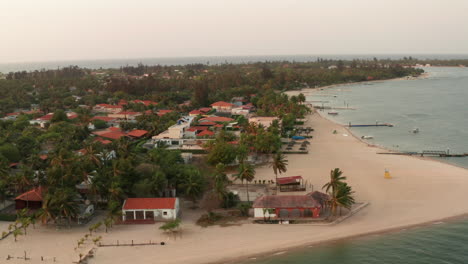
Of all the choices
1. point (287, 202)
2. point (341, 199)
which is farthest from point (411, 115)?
point (287, 202)

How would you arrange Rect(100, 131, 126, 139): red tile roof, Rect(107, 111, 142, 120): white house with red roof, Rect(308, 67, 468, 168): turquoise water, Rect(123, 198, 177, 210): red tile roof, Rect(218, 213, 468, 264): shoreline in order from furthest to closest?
Rect(107, 111, 142, 120): white house with red roof, Rect(308, 67, 468, 168): turquoise water, Rect(100, 131, 126, 139): red tile roof, Rect(123, 198, 177, 210): red tile roof, Rect(218, 213, 468, 264): shoreline

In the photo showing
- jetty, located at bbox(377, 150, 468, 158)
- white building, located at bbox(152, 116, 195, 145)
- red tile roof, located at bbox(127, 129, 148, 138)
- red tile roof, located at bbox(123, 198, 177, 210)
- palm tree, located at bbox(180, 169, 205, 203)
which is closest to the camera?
red tile roof, located at bbox(123, 198, 177, 210)

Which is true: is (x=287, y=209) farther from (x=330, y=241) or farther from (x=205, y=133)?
(x=205, y=133)

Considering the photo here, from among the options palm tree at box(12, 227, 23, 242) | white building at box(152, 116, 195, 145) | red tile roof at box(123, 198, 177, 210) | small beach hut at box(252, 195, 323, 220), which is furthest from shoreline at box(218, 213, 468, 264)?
white building at box(152, 116, 195, 145)

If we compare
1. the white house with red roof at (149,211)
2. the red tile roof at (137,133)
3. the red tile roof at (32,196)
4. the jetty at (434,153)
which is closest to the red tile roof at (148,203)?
the white house with red roof at (149,211)

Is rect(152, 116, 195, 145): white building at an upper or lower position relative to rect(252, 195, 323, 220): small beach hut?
upper

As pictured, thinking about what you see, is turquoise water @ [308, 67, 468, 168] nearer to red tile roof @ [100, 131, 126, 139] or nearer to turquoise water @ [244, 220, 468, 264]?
turquoise water @ [244, 220, 468, 264]
